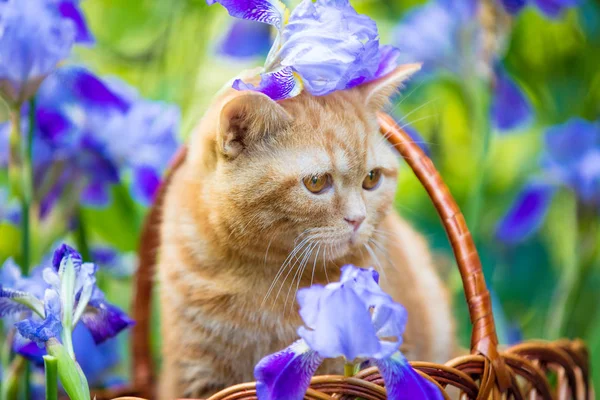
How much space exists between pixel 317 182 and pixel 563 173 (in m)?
0.67

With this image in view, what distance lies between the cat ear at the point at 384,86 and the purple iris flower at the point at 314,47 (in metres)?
0.07

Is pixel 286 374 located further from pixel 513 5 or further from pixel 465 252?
pixel 513 5

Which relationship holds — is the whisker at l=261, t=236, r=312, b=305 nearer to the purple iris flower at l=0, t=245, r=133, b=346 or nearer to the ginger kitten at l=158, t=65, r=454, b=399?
the ginger kitten at l=158, t=65, r=454, b=399

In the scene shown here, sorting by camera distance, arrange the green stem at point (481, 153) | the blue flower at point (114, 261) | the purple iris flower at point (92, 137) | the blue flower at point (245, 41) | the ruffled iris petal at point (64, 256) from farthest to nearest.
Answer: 1. the blue flower at point (245, 41)
2. the blue flower at point (114, 261)
3. the green stem at point (481, 153)
4. the purple iris flower at point (92, 137)
5. the ruffled iris petal at point (64, 256)

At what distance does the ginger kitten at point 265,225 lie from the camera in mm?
669

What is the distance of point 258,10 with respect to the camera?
641 millimetres

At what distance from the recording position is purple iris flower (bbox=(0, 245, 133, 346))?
0.62 metres

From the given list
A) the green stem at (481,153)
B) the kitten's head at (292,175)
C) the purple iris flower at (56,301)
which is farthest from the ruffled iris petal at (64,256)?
the green stem at (481,153)

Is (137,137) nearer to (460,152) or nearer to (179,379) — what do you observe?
(179,379)

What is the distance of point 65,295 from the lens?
638mm

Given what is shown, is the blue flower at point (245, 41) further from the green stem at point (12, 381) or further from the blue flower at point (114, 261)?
the green stem at point (12, 381)

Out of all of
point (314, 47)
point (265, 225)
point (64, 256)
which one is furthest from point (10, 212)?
point (314, 47)

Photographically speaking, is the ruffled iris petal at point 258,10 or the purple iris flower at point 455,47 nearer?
the ruffled iris petal at point 258,10

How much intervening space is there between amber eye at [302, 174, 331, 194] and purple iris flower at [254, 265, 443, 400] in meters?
0.12
